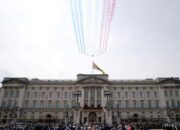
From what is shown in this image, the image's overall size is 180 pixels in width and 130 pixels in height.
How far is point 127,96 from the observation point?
67.9m

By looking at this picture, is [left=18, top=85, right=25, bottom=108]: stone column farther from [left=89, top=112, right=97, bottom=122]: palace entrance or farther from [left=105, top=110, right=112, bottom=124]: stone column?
[left=105, top=110, right=112, bottom=124]: stone column

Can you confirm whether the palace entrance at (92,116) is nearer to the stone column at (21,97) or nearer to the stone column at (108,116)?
the stone column at (108,116)

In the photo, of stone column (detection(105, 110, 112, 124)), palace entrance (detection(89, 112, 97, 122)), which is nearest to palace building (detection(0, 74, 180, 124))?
palace entrance (detection(89, 112, 97, 122))

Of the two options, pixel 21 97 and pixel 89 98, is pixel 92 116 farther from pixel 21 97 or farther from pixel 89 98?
pixel 21 97

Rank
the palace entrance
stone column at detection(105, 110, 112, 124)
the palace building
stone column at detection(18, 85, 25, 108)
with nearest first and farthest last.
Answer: stone column at detection(105, 110, 112, 124)
the palace entrance
the palace building
stone column at detection(18, 85, 25, 108)

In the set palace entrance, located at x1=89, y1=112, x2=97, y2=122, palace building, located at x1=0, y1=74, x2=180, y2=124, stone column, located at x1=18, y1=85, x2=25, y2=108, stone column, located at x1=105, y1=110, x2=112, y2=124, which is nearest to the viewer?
stone column, located at x1=105, y1=110, x2=112, y2=124

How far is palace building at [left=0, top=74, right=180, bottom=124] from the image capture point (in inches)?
2506

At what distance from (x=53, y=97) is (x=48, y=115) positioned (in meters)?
6.23

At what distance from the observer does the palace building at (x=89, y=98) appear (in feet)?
209

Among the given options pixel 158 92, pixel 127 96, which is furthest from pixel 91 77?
pixel 158 92

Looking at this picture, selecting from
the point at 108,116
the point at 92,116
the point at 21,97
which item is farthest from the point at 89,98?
the point at 21,97

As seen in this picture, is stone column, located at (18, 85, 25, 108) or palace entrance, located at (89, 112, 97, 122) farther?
stone column, located at (18, 85, 25, 108)

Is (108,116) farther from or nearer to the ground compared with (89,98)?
nearer to the ground

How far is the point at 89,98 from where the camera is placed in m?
65.9
